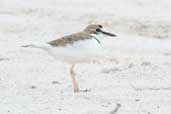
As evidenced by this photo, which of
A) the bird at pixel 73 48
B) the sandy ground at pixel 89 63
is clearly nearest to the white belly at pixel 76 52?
the bird at pixel 73 48

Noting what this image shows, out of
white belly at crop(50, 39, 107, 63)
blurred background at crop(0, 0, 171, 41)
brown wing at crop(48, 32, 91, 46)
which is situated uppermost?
blurred background at crop(0, 0, 171, 41)

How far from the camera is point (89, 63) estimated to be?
34.3 ft

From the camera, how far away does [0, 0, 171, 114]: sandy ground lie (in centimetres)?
769

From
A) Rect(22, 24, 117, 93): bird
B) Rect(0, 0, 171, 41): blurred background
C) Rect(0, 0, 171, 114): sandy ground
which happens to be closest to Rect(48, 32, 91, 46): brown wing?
Rect(22, 24, 117, 93): bird

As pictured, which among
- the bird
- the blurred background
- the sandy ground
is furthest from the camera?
the blurred background

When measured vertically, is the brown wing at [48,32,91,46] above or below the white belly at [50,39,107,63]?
above

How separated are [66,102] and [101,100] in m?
0.39

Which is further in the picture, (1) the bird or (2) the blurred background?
(2) the blurred background

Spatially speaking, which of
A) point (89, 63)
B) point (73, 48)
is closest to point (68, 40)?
point (73, 48)

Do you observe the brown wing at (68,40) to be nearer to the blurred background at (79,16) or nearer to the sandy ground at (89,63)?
the sandy ground at (89,63)

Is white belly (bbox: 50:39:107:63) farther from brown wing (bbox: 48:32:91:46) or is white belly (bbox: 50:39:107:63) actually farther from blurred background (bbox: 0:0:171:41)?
blurred background (bbox: 0:0:171:41)

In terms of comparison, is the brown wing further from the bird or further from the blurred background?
the blurred background

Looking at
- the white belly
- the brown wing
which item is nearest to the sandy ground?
the white belly

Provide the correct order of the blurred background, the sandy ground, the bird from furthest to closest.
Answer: the blurred background, the bird, the sandy ground
